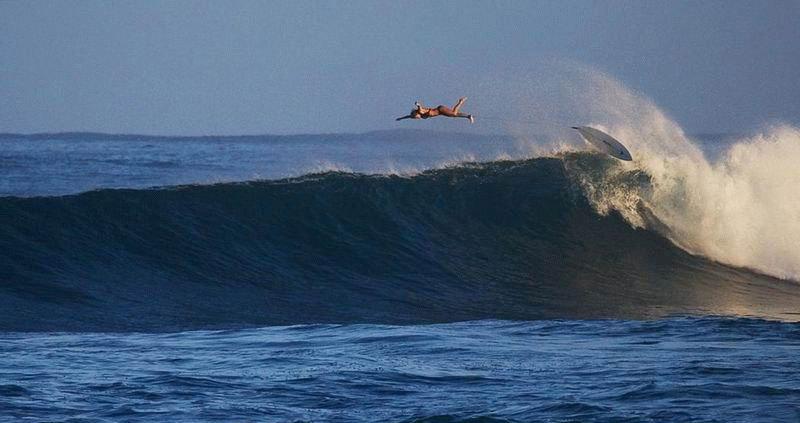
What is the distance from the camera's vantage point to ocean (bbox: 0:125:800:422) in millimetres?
7805

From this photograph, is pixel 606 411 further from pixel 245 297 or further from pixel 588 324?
pixel 245 297

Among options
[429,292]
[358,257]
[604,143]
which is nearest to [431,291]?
[429,292]

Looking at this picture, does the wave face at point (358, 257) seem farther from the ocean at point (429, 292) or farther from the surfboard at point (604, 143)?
the surfboard at point (604, 143)

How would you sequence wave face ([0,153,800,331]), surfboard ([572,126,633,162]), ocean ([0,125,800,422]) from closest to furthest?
ocean ([0,125,800,422]) < wave face ([0,153,800,331]) < surfboard ([572,126,633,162])

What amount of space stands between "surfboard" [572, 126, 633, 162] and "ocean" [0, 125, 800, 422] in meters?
0.23

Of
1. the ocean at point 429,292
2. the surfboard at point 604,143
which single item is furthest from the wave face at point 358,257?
the surfboard at point 604,143

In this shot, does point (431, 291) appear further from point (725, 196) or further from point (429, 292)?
point (725, 196)

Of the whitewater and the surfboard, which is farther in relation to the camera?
the surfboard

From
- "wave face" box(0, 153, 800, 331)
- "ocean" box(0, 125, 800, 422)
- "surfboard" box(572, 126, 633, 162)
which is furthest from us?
"surfboard" box(572, 126, 633, 162)

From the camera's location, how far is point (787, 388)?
26.0 ft

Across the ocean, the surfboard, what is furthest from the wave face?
the surfboard

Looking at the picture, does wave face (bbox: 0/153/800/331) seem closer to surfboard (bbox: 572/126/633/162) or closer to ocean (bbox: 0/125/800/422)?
ocean (bbox: 0/125/800/422)

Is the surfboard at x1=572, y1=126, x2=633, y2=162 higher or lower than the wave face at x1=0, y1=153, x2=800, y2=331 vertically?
higher

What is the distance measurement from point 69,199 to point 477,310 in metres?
6.59
